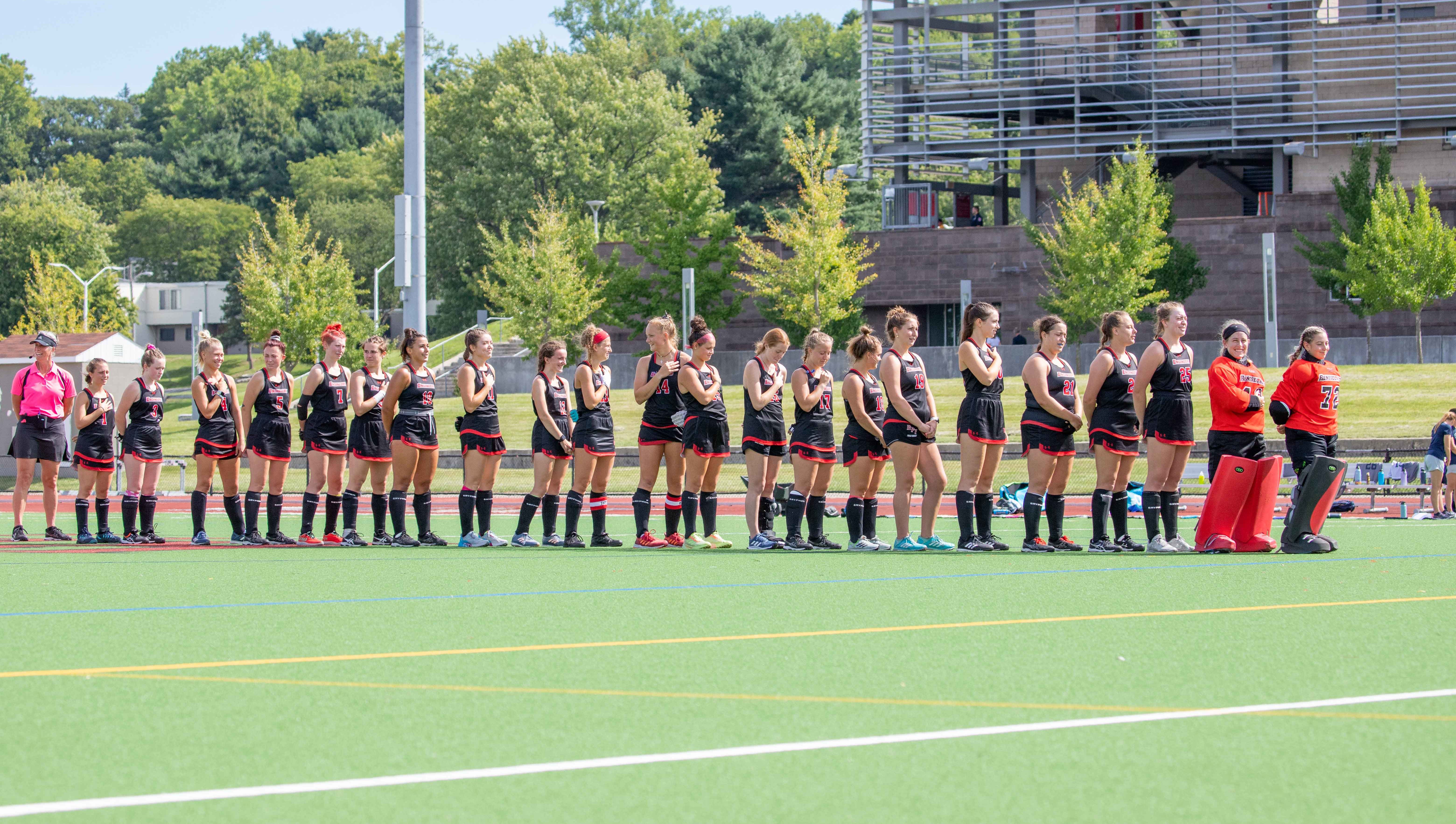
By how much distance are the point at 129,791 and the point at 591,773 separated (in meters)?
1.37

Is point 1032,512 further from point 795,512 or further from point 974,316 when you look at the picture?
point 795,512

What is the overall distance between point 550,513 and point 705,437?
1.68 meters

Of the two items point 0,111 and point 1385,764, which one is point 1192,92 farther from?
point 0,111

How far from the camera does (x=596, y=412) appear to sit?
1262 centimetres

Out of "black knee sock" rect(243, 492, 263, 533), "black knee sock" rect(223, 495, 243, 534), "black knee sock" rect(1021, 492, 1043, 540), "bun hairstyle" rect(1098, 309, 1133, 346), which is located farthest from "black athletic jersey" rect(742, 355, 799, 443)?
"black knee sock" rect(223, 495, 243, 534)

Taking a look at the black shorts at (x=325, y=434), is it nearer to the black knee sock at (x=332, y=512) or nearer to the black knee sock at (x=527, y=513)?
the black knee sock at (x=332, y=512)

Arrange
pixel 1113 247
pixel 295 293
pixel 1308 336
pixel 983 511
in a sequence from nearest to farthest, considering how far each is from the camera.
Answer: pixel 1308 336 → pixel 983 511 → pixel 1113 247 → pixel 295 293

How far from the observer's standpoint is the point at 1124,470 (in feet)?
38.0

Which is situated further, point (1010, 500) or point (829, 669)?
point (1010, 500)

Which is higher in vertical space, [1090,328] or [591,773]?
[1090,328]

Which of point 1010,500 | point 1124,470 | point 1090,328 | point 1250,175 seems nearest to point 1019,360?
point 1090,328

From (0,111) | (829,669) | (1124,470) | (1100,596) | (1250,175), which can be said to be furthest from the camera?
(0,111)

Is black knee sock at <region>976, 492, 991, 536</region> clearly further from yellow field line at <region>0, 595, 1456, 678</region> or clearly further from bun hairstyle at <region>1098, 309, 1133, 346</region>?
yellow field line at <region>0, 595, 1456, 678</region>

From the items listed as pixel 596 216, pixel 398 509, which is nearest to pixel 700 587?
pixel 398 509
